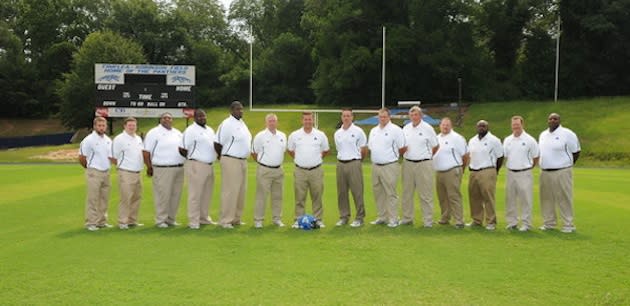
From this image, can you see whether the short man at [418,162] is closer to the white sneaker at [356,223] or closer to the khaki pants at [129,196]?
the white sneaker at [356,223]

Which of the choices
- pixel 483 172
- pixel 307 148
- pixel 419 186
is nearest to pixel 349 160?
pixel 307 148

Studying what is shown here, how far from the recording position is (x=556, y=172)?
9844mm

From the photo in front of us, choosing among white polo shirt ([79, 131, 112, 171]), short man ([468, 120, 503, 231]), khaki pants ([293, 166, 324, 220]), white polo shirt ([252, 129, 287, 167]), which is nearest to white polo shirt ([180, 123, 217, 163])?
white polo shirt ([252, 129, 287, 167])

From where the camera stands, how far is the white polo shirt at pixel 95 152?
10055mm

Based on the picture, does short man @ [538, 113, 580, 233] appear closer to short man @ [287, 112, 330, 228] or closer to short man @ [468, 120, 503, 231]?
short man @ [468, 120, 503, 231]

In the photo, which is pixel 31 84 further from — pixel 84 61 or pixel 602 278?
pixel 602 278

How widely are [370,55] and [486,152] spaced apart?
1416 inches

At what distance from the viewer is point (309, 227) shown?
9594mm

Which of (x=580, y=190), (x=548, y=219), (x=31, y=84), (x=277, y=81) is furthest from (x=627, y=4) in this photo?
(x=31, y=84)

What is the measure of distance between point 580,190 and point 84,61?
4732 centimetres

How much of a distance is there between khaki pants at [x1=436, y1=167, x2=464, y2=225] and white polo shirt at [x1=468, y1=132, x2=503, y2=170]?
0.33 m

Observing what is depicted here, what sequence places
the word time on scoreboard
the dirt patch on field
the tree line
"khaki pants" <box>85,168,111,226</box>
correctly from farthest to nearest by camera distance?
the tree line → the dirt patch on field → the word time on scoreboard → "khaki pants" <box>85,168,111,226</box>

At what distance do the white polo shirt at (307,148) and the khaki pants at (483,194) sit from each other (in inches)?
105

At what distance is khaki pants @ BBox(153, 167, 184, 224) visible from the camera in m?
9.99
